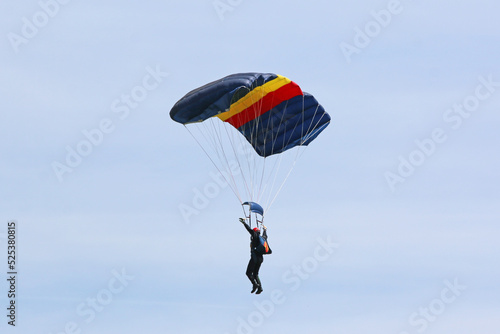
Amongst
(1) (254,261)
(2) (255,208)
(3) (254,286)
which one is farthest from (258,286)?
(2) (255,208)

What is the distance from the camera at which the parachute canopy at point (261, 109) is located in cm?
3581

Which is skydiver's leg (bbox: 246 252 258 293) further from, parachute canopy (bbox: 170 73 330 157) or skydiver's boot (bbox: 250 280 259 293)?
parachute canopy (bbox: 170 73 330 157)

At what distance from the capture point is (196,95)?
3609 centimetres

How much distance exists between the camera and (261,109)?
38.9 m

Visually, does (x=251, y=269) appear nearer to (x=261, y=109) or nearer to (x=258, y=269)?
(x=258, y=269)

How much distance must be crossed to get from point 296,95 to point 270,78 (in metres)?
1.77

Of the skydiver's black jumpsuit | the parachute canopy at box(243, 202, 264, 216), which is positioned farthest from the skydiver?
the parachute canopy at box(243, 202, 264, 216)

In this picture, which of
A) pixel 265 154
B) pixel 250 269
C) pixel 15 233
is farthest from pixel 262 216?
pixel 15 233

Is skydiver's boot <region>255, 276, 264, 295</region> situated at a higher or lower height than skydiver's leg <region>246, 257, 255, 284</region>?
lower

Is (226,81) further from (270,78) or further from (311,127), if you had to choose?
(311,127)

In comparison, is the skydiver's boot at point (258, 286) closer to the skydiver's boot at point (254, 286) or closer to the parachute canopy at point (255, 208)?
the skydiver's boot at point (254, 286)

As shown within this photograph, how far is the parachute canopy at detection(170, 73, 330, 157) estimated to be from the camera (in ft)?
117

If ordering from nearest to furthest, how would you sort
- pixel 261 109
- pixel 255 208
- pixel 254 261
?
1. pixel 254 261
2. pixel 255 208
3. pixel 261 109

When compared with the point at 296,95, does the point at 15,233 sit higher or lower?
lower
